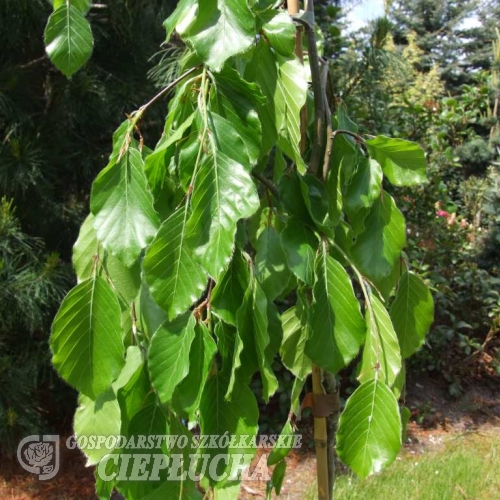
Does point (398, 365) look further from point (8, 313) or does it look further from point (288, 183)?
point (8, 313)

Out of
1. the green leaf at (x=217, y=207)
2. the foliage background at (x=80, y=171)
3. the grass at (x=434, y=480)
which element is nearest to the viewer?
the green leaf at (x=217, y=207)

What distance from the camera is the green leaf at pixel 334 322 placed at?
0.69 metres

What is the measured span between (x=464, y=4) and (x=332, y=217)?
13.1 meters

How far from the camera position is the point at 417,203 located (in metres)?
3.58

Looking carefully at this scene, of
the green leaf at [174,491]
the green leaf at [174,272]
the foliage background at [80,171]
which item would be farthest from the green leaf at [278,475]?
the foliage background at [80,171]

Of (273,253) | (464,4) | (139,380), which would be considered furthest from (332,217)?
(464,4)

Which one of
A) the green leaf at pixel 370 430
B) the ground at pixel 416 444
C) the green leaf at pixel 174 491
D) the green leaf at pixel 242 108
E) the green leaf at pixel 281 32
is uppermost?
the green leaf at pixel 281 32

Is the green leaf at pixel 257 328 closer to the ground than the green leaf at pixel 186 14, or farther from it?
closer to the ground

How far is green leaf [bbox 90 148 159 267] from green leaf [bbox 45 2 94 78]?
0.14 metres

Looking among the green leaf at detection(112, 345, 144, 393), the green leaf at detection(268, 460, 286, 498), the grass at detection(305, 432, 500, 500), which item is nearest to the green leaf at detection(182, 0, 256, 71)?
the green leaf at detection(112, 345, 144, 393)

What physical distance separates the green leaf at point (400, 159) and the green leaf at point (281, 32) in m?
0.21

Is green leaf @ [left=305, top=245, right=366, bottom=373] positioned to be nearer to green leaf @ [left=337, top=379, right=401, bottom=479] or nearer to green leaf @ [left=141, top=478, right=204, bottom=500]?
green leaf @ [left=337, top=379, right=401, bottom=479]

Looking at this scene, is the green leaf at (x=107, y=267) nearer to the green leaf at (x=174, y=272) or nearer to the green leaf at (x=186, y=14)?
the green leaf at (x=174, y=272)

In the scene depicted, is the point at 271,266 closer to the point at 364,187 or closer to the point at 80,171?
the point at 364,187
